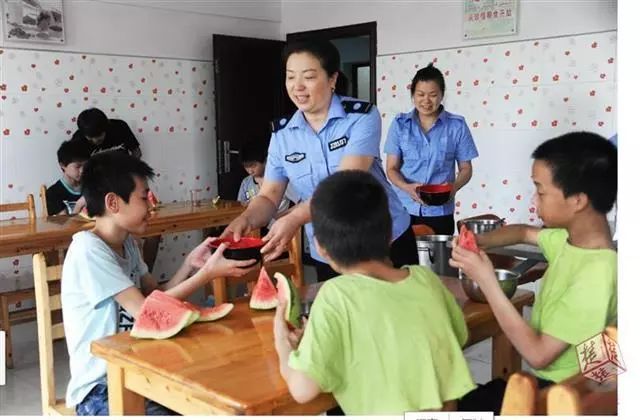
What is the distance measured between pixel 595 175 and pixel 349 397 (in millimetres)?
613

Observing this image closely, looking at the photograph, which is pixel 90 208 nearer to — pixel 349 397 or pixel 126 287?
pixel 126 287

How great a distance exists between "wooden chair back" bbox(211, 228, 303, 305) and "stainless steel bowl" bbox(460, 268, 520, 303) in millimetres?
488

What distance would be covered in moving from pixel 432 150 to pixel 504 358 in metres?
1.46

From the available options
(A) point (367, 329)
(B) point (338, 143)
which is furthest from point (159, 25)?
(A) point (367, 329)

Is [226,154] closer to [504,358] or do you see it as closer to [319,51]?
[319,51]

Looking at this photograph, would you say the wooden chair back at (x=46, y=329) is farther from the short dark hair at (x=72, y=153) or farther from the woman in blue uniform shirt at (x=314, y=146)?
the short dark hair at (x=72, y=153)

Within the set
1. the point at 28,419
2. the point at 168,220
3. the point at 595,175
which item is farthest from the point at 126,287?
the point at 168,220

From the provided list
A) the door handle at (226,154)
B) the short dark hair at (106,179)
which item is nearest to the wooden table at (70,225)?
the door handle at (226,154)

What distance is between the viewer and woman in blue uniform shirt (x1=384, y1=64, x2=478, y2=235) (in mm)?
2906

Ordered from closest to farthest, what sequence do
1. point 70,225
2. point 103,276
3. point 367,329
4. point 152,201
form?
1. point 367,329
2. point 103,276
3. point 70,225
4. point 152,201

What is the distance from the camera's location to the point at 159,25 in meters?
4.31

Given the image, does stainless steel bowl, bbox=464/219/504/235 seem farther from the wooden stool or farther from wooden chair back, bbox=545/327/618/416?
the wooden stool

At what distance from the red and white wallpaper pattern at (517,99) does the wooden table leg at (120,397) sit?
2676 mm

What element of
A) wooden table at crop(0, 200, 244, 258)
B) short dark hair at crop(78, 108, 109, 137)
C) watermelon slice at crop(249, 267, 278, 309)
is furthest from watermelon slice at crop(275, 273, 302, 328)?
short dark hair at crop(78, 108, 109, 137)
